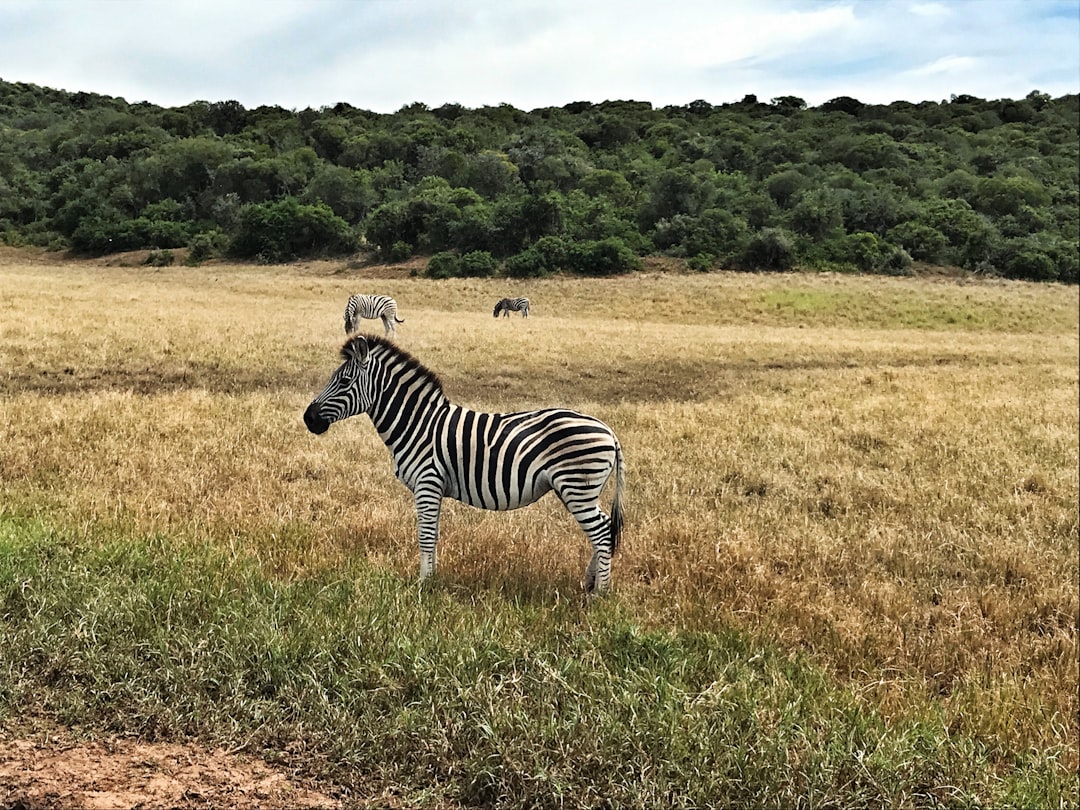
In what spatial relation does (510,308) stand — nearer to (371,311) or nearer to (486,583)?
(371,311)

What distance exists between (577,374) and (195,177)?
5.30 m

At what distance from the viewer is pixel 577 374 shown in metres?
9.43

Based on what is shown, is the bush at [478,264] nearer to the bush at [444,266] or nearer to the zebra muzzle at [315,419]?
the bush at [444,266]

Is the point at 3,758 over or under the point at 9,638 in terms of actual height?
under

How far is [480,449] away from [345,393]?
775 millimetres

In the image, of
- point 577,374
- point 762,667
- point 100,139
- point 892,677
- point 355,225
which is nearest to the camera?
point 762,667

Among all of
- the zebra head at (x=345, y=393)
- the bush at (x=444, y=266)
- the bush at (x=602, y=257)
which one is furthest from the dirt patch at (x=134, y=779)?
the bush at (x=602, y=257)

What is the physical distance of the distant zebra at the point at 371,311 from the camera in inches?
169

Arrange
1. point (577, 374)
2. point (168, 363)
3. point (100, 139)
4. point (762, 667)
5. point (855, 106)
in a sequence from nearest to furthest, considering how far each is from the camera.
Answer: point (762, 667), point (100, 139), point (168, 363), point (577, 374), point (855, 106)

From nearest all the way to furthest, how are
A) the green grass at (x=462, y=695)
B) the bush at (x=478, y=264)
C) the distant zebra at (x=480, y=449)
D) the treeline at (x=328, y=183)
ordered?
the green grass at (x=462, y=695) → the distant zebra at (x=480, y=449) → the treeline at (x=328, y=183) → the bush at (x=478, y=264)

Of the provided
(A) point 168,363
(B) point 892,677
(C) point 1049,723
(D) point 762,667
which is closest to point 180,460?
(A) point 168,363

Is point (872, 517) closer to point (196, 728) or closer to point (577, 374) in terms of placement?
point (577, 374)

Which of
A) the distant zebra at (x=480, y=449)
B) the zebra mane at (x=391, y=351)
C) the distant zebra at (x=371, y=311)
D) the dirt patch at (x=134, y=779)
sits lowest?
the dirt patch at (x=134, y=779)

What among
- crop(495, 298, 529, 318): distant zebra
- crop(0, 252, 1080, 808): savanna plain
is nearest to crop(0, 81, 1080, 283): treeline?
crop(0, 252, 1080, 808): savanna plain
